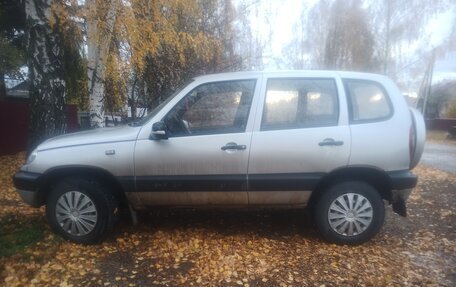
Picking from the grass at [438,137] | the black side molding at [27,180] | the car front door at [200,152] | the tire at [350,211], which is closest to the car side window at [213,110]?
the car front door at [200,152]

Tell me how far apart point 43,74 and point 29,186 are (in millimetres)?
3529

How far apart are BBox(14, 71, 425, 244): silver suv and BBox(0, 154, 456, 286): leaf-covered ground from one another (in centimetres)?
31

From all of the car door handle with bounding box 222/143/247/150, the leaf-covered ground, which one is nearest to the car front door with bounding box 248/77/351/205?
the car door handle with bounding box 222/143/247/150

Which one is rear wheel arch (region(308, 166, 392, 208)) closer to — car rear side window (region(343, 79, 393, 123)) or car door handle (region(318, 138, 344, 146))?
car door handle (region(318, 138, 344, 146))

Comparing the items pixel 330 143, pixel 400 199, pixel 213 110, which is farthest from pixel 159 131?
pixel 400 199

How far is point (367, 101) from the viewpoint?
4.15 metres

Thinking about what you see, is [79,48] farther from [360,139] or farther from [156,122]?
[360,139]

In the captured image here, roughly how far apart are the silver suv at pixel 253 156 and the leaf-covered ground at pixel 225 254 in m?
0.31

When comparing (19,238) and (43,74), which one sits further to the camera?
(43,74)

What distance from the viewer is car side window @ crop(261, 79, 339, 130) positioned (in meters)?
4.05

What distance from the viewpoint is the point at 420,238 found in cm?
456

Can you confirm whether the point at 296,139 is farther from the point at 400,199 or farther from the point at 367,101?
the point at 400,199

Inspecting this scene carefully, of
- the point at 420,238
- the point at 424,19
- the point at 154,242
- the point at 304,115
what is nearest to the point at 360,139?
the point at 304,115

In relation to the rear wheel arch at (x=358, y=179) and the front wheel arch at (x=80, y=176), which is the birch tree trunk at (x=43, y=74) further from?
the rear wheel arch at (x=358, y=179)
